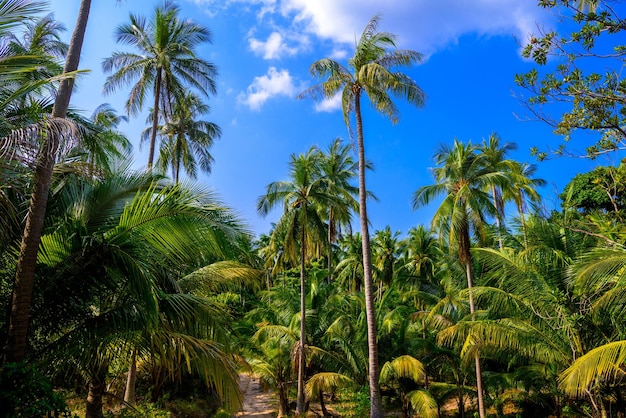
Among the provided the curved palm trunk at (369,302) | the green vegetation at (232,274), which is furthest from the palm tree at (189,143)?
the curved palm trunk at (369,302)

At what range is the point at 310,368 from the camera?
19734 millimetres

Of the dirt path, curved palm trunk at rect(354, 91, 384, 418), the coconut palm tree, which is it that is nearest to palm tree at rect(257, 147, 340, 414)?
curved palm trunk at rect(354, 91, 384, 418)

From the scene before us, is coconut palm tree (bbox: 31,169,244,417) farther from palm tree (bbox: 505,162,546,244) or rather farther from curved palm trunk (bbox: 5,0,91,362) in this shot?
palm tree (bbox: 505,162,546,244)

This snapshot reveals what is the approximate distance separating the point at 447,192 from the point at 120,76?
42.6 feet

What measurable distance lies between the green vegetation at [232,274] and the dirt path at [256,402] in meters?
1.49

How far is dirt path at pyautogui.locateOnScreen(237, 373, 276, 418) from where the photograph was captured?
18.6 metres

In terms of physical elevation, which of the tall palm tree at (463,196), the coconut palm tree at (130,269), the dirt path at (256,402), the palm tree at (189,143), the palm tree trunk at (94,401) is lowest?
the dirt path at (256,402)

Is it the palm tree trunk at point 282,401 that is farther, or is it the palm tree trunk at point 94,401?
the palm tree trunk at point 282,401

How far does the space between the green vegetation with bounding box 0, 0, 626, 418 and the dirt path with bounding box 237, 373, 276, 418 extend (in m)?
1.49

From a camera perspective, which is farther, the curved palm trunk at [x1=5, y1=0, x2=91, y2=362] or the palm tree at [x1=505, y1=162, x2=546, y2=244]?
the palm tree at [x1=505, y1=162, x2=546, y2=244]

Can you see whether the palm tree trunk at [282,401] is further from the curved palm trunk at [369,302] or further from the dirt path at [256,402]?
the curved palm trunk at [369,302]

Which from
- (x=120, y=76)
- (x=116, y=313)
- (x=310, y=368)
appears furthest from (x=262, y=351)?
(x=116, y=313)

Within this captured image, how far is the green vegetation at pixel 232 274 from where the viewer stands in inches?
199

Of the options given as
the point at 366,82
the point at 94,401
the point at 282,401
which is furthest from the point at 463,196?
the point at 94,401
